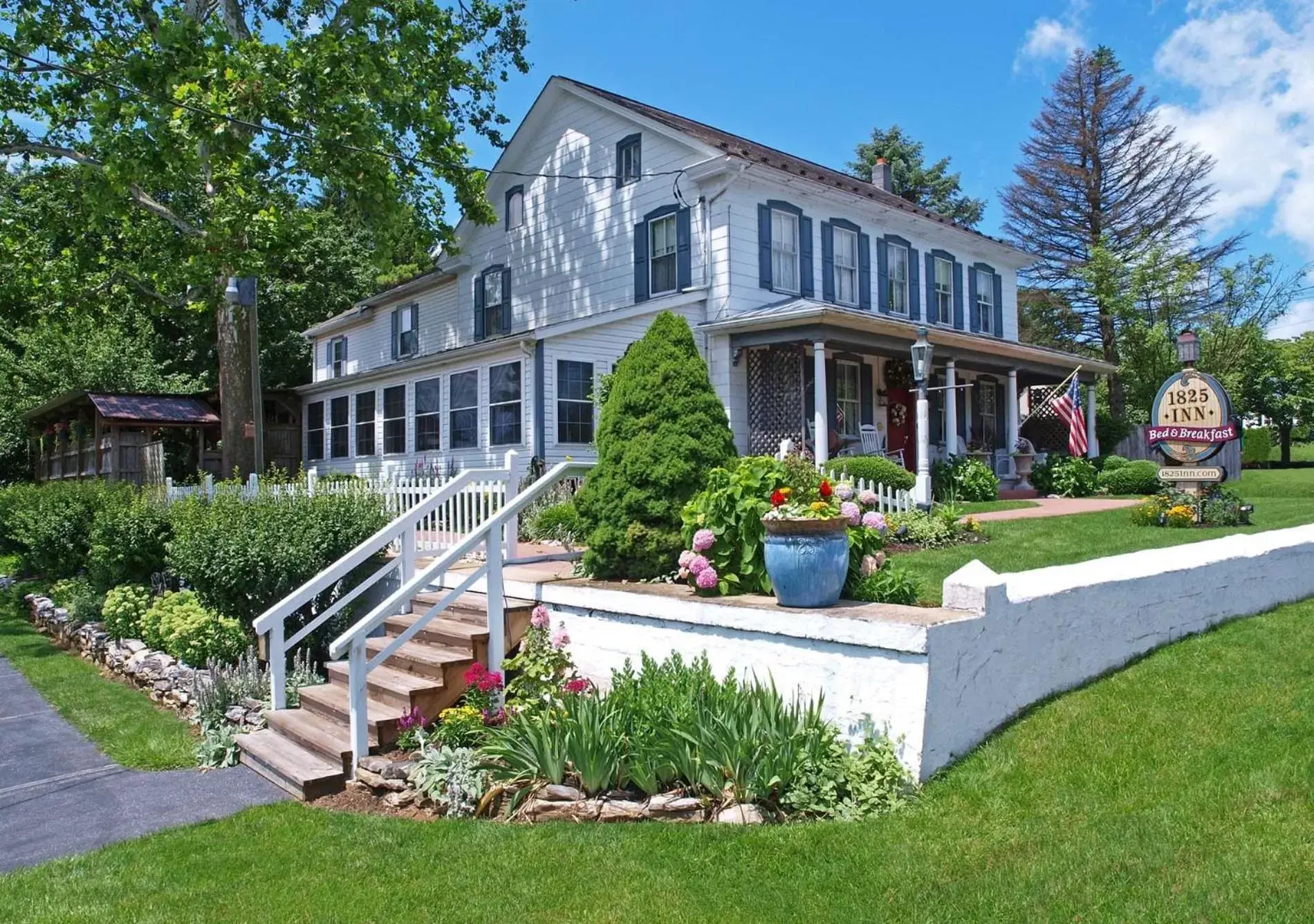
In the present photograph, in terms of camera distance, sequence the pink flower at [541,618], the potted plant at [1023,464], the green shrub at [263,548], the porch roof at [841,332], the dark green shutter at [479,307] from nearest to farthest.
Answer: the pink flower at [541,618] < the green shrub at [263,548] < the porch roof at [841,332] < the potted plant at [1023,464] < the dark green shutter at [479,307]

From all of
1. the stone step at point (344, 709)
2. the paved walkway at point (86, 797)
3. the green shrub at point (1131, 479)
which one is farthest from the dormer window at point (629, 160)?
the paved walkway at point (86, 797)

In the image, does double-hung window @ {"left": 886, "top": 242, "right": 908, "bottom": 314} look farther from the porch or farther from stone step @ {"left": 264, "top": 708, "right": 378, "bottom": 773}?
stone step @ {"left": 264, "top": 708, "right": 378, "bottom": 773}

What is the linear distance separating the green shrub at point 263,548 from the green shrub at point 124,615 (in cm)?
112

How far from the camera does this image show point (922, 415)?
47.2ft

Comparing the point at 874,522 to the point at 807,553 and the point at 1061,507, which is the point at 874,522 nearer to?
the point at 807,553

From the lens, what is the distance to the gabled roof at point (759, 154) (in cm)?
1719

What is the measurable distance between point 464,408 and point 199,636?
10.8 metres

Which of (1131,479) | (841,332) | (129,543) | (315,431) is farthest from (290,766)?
(315,431)

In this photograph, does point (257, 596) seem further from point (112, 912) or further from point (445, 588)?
point (112, 912)

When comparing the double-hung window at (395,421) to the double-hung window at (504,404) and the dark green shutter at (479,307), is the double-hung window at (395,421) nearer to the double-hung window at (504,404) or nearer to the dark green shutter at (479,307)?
the dark green shutter at (479,307)

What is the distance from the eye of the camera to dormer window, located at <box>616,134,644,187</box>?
18.2 metres

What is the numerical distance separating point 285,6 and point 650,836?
22.0m

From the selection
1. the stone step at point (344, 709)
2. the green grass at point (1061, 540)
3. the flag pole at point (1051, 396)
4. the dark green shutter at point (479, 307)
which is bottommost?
the stone step at point (344, 709)

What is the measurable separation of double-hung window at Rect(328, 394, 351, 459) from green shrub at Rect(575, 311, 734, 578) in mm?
17472
